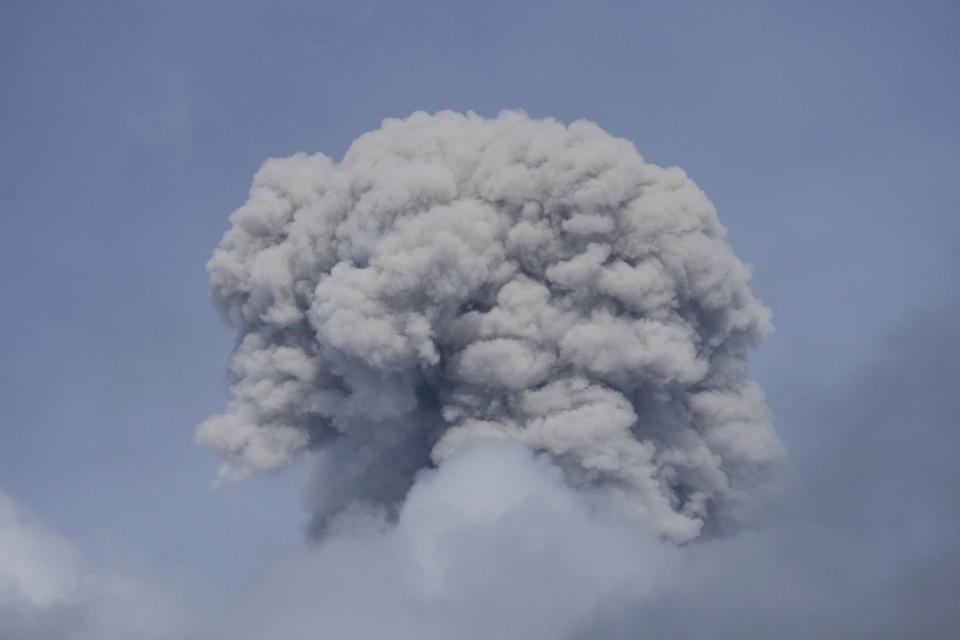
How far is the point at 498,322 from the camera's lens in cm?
Result: 4703

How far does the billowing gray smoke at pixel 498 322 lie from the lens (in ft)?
151

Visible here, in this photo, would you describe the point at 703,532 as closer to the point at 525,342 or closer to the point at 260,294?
the point at 525,342

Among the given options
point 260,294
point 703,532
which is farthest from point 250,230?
point 703,532

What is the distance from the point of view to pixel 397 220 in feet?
153

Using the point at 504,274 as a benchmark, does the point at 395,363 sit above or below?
below

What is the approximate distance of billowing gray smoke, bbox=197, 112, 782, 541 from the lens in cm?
4603

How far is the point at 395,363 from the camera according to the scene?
4625 centimetres

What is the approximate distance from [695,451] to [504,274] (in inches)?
381

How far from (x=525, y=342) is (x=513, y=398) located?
2056 millimetres

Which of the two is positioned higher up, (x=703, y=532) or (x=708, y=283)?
(x=708, y=283)

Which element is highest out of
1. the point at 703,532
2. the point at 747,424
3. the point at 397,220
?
the point at 397,220

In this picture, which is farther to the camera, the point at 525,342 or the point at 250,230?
the point at 250,230

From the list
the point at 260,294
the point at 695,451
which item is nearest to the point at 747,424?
the point at 695,451

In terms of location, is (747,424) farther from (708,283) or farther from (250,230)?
(250,230)
